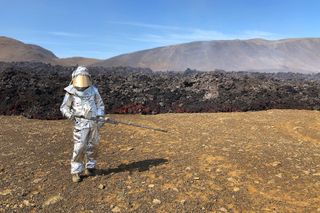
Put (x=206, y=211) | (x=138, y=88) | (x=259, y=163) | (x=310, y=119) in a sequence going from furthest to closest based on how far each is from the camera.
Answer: (x=138, y=88) → (x=310, y=119) → (x=259, y=163) → (x=206, y=211)

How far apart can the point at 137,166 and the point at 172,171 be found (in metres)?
0.82

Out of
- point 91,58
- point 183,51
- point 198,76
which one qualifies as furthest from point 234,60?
point 198,76

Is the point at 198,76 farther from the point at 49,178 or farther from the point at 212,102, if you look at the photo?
the point at 49,178

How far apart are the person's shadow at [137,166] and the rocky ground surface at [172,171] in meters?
0.02

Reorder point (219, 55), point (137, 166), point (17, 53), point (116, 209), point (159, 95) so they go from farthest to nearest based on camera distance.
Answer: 1. point (219, 55)
2. point (17, 53)
3. point (159, 95)
4. point (137, 166)
5. point (116, 209)

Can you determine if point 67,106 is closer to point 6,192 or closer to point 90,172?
point 90,172

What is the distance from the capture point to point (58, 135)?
11.5 meters

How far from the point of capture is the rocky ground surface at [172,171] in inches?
263

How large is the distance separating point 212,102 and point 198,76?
7.52 meters

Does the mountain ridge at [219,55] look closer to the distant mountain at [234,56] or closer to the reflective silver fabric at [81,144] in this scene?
the distant mountain at [234,56]

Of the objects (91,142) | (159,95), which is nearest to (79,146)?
(91,142)

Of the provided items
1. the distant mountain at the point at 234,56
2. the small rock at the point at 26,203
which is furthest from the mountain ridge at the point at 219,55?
the small rock at the point at 26,203

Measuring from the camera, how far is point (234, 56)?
5438 inches

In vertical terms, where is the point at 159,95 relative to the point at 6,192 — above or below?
above
